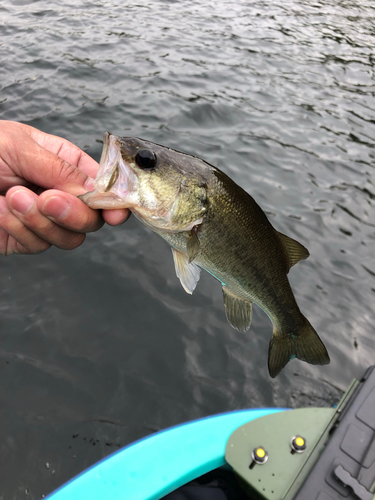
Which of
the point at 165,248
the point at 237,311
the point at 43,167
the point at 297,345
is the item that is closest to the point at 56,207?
the point at 43,167

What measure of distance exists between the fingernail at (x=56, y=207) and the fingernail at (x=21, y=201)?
9 centimetres

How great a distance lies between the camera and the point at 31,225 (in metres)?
2.24

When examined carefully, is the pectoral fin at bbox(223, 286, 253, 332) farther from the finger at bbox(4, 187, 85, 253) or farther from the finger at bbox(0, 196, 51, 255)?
the finger at bbox(0, 196, 51, 255)

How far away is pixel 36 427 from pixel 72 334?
3.21 ft

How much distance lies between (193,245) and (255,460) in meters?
1.77

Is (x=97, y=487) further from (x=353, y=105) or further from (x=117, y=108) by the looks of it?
(x=353, y=105)

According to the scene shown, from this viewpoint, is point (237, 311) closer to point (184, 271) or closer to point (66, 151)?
point (184, 271)

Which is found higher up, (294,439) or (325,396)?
(294,439)

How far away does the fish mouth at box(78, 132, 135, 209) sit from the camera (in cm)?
195

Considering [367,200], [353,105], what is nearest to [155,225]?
[367,200]

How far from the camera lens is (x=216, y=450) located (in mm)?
2895

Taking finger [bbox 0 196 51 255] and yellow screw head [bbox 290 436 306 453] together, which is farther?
yellow screw head [bbox 290 436 306 453]

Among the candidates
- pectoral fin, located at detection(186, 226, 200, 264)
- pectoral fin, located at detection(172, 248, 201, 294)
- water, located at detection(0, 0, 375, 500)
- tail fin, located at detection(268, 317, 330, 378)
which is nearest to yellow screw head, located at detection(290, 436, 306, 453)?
tail fin, located at detection(268, 317, 330, 378)

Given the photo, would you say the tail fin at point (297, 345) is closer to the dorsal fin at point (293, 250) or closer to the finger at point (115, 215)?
the dorsal fin at point (293, 250)
